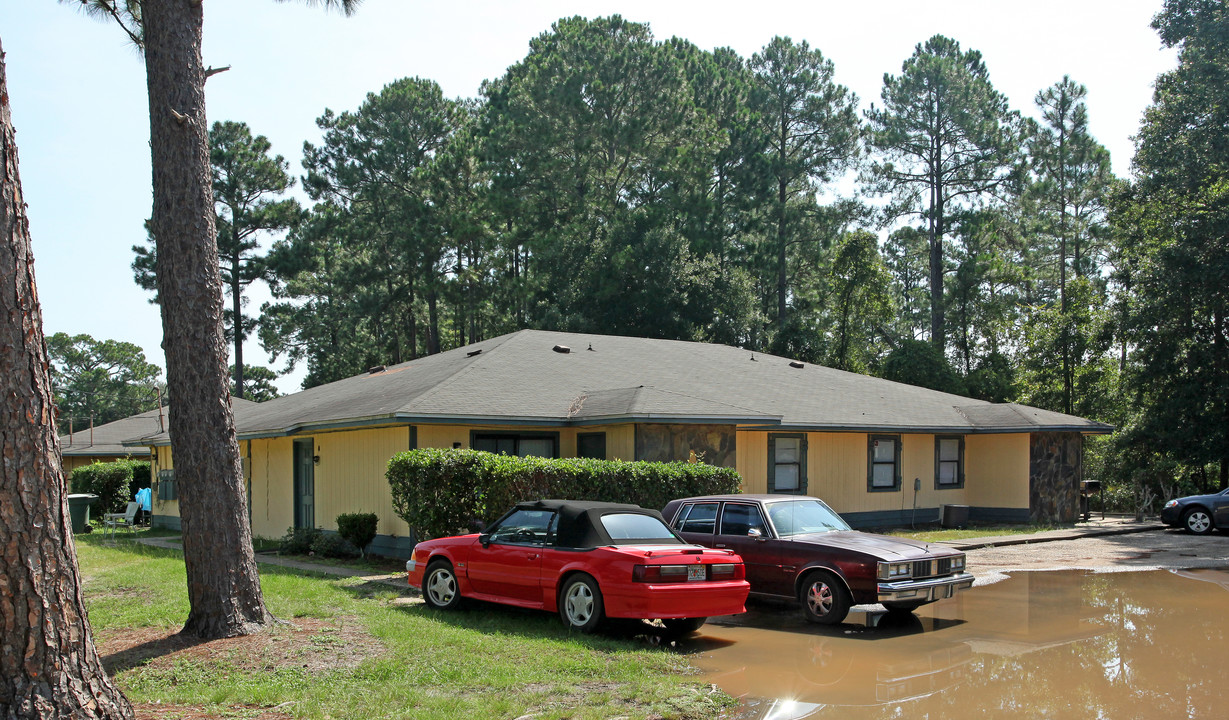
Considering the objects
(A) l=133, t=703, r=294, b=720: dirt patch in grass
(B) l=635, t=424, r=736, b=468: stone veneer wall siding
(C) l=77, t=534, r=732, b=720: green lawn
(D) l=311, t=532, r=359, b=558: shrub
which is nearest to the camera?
(A) l=133, t=703, r=294, b=720: dirt patch in grass

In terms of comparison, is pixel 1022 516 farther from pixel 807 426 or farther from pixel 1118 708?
pixel 1118 708

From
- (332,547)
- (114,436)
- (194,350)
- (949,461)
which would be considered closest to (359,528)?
(332,547)

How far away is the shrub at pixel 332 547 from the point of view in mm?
18281

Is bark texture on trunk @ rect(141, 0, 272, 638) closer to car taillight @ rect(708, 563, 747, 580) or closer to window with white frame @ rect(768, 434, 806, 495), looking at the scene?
car taillight @ rect(708, 563, 747, 580)

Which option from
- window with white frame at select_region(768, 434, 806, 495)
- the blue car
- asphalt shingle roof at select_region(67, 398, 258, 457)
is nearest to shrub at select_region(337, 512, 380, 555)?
window with white frame at select_region(768, 434, 806, 495)

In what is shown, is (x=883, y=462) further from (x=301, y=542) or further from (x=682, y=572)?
(x=682, y=572)

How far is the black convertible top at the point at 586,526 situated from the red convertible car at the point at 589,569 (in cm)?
1

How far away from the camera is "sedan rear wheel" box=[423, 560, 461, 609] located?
37.6 feet

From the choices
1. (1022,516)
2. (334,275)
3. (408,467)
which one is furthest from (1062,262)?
(408,467)

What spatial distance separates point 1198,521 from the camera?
23.0m

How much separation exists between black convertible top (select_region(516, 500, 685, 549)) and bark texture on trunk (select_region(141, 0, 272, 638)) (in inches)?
128

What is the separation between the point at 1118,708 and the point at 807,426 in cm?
1374

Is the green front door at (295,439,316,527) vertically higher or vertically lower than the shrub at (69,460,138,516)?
higher

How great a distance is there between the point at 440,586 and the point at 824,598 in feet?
15.3
